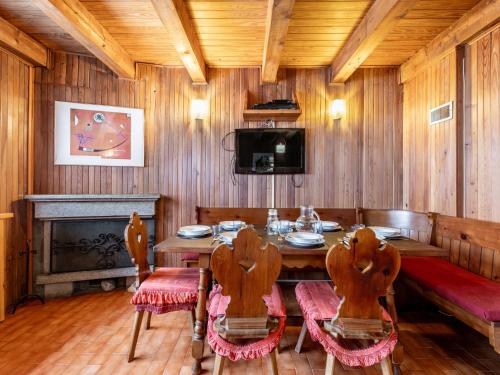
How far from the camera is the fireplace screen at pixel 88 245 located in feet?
9.20

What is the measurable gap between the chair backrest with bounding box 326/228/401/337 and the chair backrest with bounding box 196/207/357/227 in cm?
180

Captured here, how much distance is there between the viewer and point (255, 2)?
6.82 ft

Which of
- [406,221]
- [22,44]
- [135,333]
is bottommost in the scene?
[135,333]

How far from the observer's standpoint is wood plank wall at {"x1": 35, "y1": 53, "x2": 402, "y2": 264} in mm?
3156

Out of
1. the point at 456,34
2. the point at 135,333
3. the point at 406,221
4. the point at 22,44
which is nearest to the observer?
the point at 135,333

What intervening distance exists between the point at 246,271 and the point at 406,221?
2091 mm

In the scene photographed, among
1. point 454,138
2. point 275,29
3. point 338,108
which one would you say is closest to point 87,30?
point 275,29

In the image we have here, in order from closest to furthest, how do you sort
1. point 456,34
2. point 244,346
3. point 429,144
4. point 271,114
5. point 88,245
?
1. point 244,346
2. point 456,34
3. point 429,144
4. point 88,245
5. point 271,114

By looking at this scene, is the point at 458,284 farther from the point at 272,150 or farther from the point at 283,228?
the point at 272,150

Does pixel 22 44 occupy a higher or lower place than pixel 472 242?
higher

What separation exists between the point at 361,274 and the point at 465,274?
4.55ft

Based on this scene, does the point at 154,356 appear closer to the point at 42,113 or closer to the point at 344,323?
the point at 344,323

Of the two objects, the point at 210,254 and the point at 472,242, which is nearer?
the point at 210,254

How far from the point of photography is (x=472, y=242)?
2121 millimetres
